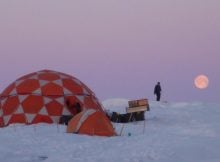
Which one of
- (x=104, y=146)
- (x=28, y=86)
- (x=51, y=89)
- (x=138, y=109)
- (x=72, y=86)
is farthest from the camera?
(x=138, y=109)

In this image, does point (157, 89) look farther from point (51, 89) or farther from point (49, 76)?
point (51, 89)

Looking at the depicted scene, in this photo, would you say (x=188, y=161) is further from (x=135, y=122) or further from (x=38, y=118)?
(x=135, y=122)

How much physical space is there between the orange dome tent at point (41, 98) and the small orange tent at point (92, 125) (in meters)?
3.67

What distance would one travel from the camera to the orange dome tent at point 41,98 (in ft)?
79.9

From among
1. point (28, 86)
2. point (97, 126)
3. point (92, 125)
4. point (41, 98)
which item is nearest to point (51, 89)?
point (41, 98)

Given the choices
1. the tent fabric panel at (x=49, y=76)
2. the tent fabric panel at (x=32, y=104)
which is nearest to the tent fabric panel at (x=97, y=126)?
the tent fabric panel at (x=32, y=104)

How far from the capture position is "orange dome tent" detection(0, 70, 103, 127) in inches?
959

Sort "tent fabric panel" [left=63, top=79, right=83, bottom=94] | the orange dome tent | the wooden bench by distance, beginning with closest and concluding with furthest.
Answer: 1. the orange dome tent
2. "tent fabric panel" [left=63, top=79, right=83, bottom=94]
3. the wooden bench

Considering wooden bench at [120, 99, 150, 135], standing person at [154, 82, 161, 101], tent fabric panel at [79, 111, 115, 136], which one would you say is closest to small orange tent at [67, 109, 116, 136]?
tent fabric panel at [79, 111, 115, 136]

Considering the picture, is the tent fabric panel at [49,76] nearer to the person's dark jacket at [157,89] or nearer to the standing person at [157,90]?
the standing person at [157,90]

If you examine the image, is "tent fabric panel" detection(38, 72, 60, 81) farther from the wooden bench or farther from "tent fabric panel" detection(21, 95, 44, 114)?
the wooden bench

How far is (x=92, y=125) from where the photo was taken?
67.5 feet

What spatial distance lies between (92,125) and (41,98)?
5081 millimetres

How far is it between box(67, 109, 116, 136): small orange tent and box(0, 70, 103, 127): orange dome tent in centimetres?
367
